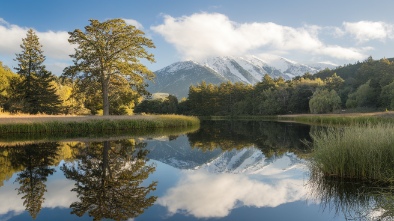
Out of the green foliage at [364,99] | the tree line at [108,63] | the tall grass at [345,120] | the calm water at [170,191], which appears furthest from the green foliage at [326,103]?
the calm water at [170,191]

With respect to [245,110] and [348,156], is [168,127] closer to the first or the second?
[348,156]

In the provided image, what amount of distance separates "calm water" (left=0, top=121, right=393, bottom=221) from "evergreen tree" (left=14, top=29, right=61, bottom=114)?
3792 centimetres

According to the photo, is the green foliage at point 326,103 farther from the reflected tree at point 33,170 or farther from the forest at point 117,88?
the reflected tree at point 33,170

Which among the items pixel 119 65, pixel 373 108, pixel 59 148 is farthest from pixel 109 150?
pixel 373 108

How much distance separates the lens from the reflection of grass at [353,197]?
5.32 meters

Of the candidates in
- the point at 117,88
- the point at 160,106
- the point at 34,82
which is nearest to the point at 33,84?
the point at 34,82

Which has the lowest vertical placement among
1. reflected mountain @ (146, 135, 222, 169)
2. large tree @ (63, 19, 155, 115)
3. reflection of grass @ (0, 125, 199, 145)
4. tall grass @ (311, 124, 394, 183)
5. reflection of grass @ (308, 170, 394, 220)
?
reflected mountain @ (146, 135, 222, 169)

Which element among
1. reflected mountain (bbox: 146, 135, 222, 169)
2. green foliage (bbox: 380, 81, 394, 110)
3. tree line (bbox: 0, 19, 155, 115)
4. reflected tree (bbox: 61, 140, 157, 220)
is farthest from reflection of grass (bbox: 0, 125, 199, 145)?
green foliage (bbox: 380, 81, 394, 110)

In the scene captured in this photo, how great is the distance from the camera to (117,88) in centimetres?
3188

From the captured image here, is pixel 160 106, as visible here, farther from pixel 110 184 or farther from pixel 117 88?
pixel 110 184

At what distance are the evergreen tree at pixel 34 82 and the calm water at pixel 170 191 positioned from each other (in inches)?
1493

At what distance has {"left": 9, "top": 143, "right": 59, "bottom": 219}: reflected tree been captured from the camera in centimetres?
→ 685

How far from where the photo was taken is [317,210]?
625cm

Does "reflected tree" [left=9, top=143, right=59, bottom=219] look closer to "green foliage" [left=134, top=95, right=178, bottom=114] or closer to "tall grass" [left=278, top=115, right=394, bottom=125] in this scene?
"tall grass" [left=278, top=115, right=394, bottom=125]
